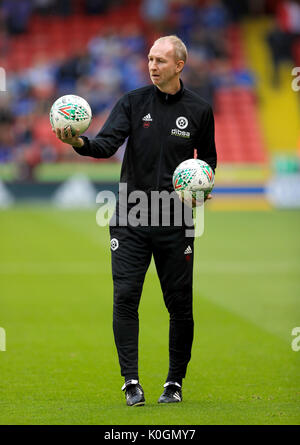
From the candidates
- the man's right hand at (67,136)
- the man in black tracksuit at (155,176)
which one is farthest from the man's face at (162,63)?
the man's right hand at (67,136)

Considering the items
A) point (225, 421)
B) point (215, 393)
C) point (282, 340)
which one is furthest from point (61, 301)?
point (225, 421)

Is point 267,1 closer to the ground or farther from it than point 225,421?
farther from it

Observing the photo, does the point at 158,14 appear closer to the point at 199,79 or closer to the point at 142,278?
the point at 199,79

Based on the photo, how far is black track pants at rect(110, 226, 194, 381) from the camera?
689 centimetres

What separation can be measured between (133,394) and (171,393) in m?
0.36

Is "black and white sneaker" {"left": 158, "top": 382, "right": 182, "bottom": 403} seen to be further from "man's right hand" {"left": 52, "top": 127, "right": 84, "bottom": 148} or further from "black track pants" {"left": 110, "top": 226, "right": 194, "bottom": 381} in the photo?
"man's right hand" {"left": 52, "top": 127, "right": 84, "bottom": 148}

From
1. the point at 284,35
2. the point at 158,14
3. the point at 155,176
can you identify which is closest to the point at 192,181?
the point at 155,176

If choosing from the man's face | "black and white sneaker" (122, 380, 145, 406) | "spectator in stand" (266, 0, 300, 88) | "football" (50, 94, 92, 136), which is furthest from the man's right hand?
"spectator in stand" (266, 0, 300, 88)

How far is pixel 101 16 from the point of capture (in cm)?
3506

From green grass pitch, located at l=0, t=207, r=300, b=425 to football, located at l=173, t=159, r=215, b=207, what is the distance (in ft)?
4.96

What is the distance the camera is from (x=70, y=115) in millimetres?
6617
